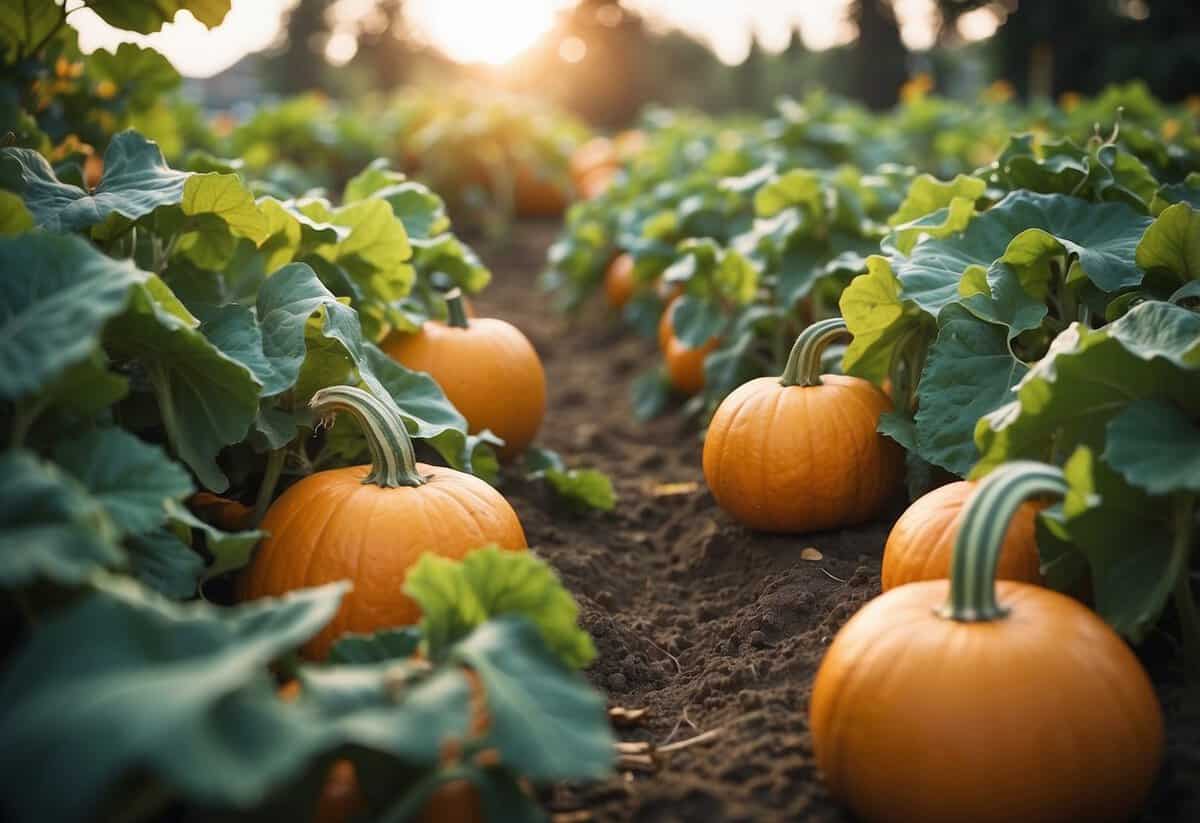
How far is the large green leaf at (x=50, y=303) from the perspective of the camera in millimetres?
1813

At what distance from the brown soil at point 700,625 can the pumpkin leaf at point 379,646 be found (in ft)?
1.39

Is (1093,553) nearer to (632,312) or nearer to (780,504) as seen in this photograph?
(780,504)

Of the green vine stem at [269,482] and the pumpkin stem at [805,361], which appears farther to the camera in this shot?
Answer: the pumpkin stem at [805,361]

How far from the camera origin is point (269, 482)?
2.84m

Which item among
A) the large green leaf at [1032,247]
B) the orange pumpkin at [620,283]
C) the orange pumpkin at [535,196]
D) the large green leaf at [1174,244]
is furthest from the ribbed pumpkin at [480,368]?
the orange pumpkin at [535,196]

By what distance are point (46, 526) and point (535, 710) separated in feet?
2.64

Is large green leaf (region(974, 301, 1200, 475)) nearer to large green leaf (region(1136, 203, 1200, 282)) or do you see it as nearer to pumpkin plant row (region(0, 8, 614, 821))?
large green leaf (region(1136, 203, 1200, 282))

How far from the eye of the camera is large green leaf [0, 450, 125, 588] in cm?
160

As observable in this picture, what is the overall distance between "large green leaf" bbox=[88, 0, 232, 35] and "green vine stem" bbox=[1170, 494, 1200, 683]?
2.71m

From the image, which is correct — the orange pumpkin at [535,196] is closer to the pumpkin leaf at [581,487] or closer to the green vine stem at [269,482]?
the pumpkin leaf at [581,487]

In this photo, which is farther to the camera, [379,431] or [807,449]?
[807,449]

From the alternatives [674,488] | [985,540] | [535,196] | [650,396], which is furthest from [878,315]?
[535,196]

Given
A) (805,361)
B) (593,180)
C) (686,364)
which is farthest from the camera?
(593,180)

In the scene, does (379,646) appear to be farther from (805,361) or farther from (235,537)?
(805,361)
